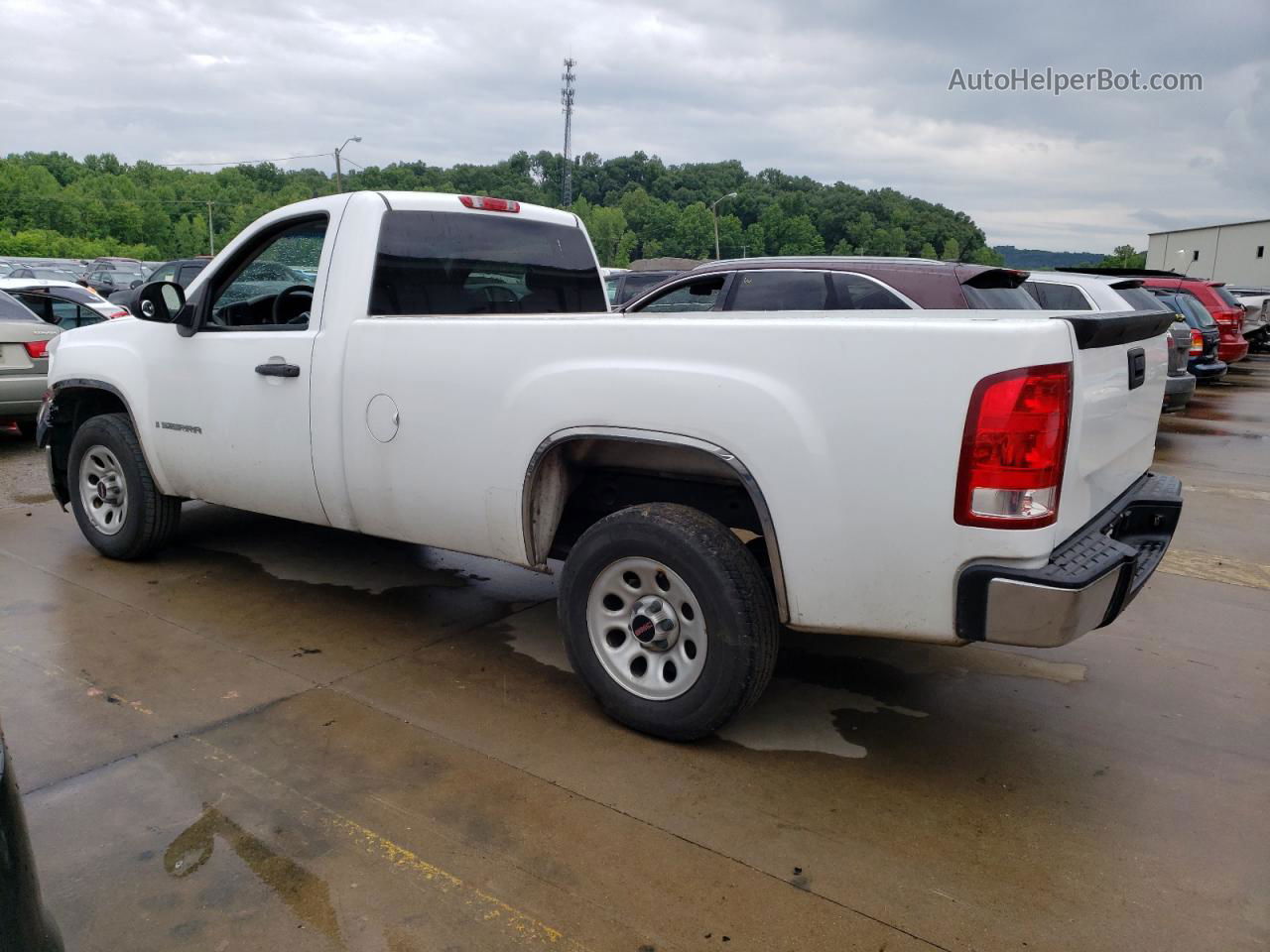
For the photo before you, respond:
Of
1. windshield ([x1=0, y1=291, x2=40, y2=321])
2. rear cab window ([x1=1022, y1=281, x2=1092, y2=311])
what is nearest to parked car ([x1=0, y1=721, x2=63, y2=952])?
windshield ([x1=0, y1=291, x2=40, y2=321])

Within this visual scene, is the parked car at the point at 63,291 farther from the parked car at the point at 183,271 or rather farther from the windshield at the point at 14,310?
the parked car at the point at 183,271

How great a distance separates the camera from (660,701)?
11.1ft

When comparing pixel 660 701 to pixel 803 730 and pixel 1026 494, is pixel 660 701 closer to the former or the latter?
pixel 803 730

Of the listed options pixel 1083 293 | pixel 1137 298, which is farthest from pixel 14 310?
pixel 1137 298

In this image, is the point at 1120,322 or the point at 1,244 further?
the point at 1,244

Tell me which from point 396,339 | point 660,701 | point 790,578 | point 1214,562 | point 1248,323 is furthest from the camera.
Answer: point 1248,323

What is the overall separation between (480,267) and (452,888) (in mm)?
2989

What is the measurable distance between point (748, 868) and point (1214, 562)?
14.9ft

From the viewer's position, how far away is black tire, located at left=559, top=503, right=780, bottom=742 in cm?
313

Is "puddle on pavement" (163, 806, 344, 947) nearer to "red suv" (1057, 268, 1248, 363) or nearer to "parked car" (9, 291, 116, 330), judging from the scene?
"parked car" (9, 291, 116, 330)

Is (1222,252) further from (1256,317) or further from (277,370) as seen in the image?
(277,370)

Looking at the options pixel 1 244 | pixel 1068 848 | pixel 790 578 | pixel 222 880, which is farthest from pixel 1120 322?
pixel 1 244

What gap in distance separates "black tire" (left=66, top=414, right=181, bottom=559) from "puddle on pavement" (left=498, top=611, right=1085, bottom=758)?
210cm

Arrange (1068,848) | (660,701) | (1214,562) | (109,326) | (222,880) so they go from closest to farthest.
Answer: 1. (222,880)
2. (1068,848)
3. (660,701)
4. (109,326)
5. (1214,562)
